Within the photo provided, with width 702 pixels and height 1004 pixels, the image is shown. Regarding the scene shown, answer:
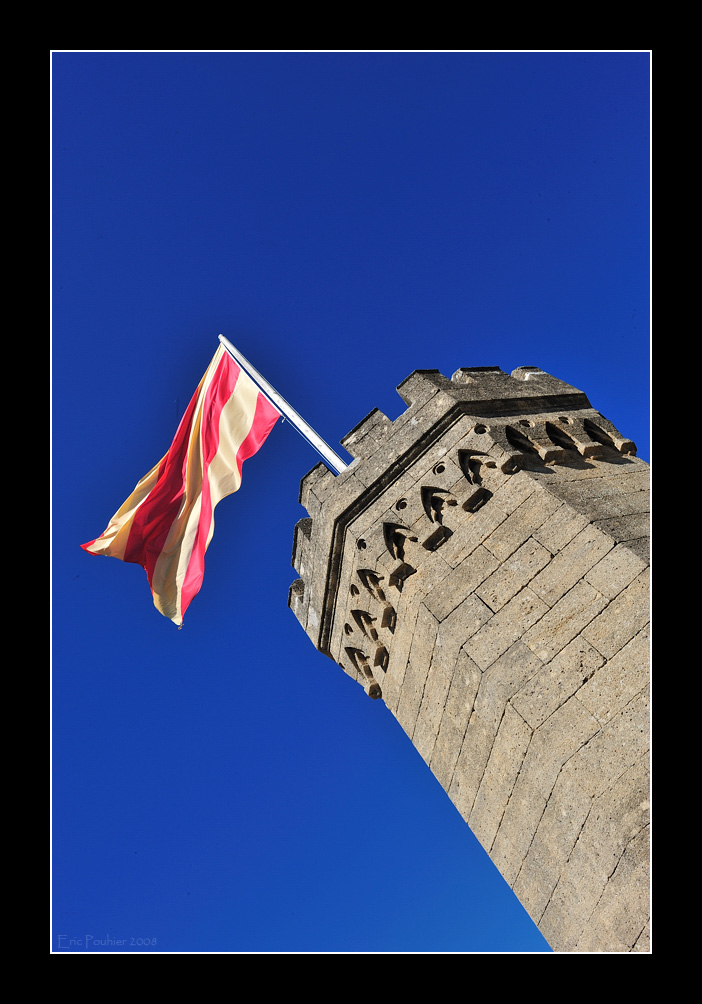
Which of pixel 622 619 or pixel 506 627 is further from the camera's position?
pixel 506 627

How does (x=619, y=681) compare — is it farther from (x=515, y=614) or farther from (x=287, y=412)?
(x=287, y=412)

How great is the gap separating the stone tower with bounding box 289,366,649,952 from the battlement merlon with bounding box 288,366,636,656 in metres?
0.02

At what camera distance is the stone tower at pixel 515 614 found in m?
4.05

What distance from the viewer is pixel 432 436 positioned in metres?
5.80

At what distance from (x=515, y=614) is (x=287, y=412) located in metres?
4.01

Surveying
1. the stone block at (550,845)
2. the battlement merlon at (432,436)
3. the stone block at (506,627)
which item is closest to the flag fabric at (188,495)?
the battlement merlon at (432,436)

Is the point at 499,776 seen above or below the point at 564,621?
below

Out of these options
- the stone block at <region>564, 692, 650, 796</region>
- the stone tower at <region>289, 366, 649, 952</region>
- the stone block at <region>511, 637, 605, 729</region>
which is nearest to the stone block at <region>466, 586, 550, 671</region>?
the stone tower at <region>289, 366, 649, 952</region>

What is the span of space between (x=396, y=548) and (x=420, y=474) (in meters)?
0.62

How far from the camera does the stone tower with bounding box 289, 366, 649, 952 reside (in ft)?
13.3

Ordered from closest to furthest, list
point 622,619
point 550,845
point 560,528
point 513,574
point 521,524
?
point 622,619 < point 550,845 < point 560,528 < point 513,574 < point 521,524

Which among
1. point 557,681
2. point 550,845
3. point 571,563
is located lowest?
point 550,845

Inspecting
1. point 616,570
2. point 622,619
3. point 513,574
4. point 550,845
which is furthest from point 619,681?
point 550,845

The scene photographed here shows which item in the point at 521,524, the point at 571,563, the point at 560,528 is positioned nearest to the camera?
the point at 571,563
